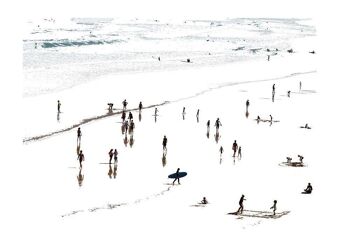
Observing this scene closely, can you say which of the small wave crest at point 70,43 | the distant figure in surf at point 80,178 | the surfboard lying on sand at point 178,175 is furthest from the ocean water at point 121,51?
the surfboard lying on sand at point 178,175

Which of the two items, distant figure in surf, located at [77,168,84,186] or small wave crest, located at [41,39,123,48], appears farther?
small wave crest, located at [41,39,123,48]

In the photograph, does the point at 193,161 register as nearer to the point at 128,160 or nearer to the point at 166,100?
the point at 128,160

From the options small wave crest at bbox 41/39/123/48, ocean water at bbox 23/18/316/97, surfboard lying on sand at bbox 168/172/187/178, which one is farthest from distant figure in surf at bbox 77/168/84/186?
small wave crest at bbox 41/39/123/48

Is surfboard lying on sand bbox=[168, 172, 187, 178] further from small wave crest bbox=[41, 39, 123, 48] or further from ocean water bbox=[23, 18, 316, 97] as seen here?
small wave crest bbox=[41, 39, 123, 48]

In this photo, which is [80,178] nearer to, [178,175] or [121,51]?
[178,175]

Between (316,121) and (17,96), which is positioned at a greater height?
(17,96)

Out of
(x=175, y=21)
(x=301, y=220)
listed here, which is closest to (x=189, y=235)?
(x=301, y=220)

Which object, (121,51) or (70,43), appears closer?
(121,51)

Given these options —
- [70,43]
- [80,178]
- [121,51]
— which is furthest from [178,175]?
[70,43]
